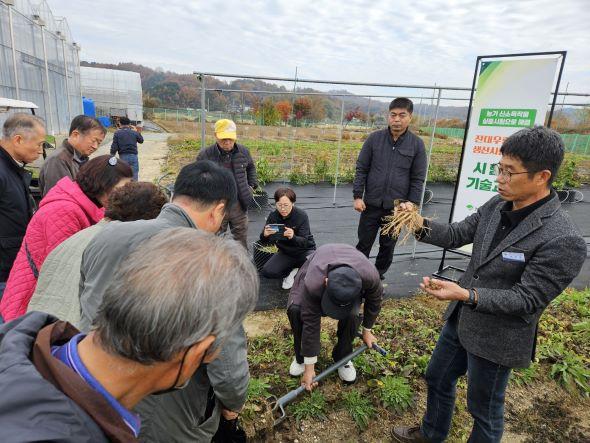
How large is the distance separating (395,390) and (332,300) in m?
0.98

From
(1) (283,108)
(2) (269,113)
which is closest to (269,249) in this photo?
(2) (269,113)

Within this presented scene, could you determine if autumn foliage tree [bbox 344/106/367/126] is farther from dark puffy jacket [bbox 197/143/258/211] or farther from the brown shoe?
the brown shoe

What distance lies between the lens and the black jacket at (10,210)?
247 cm

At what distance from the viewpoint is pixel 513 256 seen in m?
1.72

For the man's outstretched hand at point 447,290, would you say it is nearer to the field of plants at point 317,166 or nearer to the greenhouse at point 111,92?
the field of plants at point 317,166

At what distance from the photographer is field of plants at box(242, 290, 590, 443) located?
8.24 ft

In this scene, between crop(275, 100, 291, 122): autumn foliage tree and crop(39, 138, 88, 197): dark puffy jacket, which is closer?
crop(39, 138, 88, 197): dark puffy jacket

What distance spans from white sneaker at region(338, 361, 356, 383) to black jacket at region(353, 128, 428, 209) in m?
1.82

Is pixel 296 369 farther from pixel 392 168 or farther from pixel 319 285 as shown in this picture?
pixel 392 168

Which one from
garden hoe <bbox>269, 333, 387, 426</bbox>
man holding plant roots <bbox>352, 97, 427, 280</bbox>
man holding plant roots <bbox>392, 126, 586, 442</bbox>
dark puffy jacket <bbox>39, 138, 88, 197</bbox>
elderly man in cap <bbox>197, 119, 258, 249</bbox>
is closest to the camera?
man holding plant roots <bbox>392, 126, 586, 442</bbox>

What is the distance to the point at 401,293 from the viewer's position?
14.5ft

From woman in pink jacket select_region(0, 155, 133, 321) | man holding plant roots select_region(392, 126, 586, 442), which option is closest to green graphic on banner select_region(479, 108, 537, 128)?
man holding plant roots select_region(392, 126, 586, 442)

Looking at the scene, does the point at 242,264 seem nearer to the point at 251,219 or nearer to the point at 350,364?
the point at 350,364

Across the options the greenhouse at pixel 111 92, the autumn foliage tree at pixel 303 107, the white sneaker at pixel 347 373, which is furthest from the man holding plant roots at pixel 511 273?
the greenhouse at pixel 111 92
